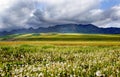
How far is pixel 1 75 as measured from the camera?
9516mm

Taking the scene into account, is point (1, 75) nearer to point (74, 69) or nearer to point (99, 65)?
point (74, 69)

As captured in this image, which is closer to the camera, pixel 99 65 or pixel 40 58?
pixel 99 65

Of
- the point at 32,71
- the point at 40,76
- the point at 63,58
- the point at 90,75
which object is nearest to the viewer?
the point at 40,76

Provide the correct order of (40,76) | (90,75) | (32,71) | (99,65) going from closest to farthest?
(40,76)
(90,75)
(32,71)
(99,65)

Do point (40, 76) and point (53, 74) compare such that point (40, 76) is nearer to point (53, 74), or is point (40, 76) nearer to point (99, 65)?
point (53, 74)

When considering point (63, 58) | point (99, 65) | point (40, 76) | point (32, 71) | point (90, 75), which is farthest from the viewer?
point (63, 58)

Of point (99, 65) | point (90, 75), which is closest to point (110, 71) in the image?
point (90, 75)

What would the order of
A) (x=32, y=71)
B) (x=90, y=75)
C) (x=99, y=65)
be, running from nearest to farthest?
(x=90, y=75), (x=32, y=71), (x=99, y=65)

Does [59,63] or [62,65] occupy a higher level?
[62,65]

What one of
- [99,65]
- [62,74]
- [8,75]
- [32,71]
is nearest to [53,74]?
[62,74]

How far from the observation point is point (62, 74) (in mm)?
9508

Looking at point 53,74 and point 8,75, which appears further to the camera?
point 8,75

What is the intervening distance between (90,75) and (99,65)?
110 inches

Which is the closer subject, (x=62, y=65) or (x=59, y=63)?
(x=62, y=65)
